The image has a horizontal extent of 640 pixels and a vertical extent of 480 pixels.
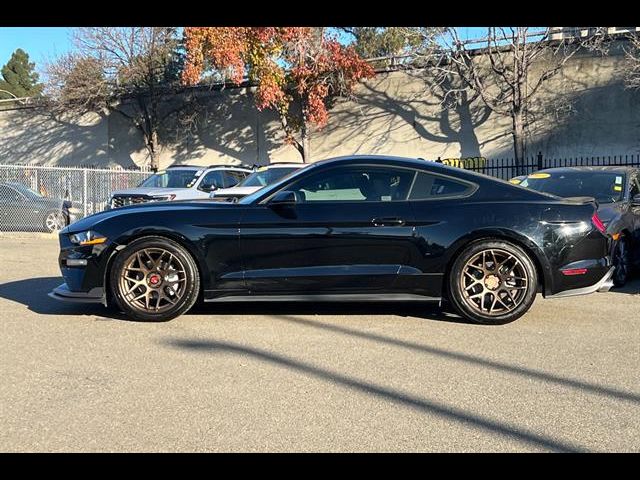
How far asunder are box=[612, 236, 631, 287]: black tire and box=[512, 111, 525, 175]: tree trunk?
45.5ft

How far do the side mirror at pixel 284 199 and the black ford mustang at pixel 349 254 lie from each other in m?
0.02

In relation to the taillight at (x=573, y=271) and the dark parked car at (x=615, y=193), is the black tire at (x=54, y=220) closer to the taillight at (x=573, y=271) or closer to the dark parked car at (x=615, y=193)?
the dark parked car at (x=615, y=193)

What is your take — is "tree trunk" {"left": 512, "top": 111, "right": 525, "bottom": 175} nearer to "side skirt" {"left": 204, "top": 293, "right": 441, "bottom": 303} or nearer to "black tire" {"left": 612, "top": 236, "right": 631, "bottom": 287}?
→ "black tire" {"left": 612, "top": 236, "right": 631, "bottom": 287}

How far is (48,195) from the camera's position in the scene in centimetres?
1702

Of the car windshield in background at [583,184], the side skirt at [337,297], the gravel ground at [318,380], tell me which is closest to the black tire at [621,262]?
the car windshield in background at [583,184]

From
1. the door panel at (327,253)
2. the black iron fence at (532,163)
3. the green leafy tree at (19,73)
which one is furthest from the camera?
the green leafy tree at (19,73)

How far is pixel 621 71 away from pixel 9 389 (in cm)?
2218

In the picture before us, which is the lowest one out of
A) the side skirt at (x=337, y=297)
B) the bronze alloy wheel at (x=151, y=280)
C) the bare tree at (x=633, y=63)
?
the side skirt at (x=337, y=297)

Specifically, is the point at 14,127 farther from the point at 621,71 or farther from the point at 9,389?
the point at 9,389

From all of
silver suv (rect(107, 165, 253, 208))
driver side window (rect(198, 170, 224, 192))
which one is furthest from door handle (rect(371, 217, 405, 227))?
driver side window (rect(198, 170, 224, 192))

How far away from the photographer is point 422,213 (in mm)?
Answer: 5848

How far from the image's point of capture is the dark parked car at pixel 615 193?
7.65 meters
